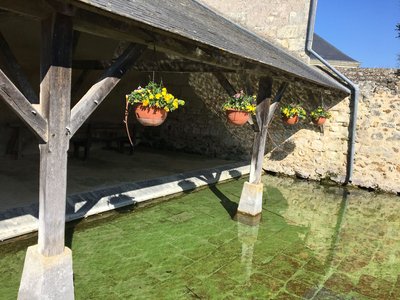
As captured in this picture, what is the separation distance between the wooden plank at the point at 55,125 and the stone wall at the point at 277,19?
20.6 ft

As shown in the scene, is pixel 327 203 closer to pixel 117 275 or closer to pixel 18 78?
pixel 117 275

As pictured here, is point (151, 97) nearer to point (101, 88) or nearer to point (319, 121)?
point (101, 88)

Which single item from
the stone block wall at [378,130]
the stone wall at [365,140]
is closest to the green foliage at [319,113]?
the stone wall at [365,140]

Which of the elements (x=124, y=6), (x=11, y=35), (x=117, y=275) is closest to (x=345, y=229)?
(x=117, y=275)

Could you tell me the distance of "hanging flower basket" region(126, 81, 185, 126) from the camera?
106 inches

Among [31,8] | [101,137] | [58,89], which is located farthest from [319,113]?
[31,8]

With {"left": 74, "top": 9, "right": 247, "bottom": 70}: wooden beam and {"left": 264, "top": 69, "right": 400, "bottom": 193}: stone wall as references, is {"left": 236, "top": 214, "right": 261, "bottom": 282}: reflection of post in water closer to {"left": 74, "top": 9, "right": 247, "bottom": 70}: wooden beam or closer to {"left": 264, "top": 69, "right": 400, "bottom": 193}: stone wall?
{"left": 74, "top": 9, "right": 247, "bottom": 70}: wooden beam

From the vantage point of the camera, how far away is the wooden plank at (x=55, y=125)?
2.01 m

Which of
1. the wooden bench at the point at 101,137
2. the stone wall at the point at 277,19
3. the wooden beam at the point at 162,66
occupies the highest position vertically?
the stone wall at the point at 277,19

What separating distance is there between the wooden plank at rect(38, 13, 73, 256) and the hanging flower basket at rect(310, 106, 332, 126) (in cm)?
564

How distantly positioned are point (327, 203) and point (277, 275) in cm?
310

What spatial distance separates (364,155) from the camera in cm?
699

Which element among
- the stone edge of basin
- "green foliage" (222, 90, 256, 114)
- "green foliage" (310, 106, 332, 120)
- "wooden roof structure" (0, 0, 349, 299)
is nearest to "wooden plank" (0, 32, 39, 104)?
"wooden roof structure" (0, 0, 349, 299)

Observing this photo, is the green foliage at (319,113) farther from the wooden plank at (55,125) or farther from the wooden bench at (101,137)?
the wooden plank at (55,125)
